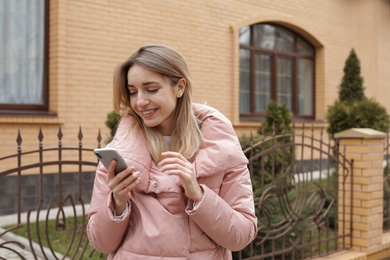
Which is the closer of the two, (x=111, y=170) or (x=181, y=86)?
(x=111, y=170)

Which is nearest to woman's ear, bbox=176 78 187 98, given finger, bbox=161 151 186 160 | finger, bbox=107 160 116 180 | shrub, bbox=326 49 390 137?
finger, bbox=161 151 186 160

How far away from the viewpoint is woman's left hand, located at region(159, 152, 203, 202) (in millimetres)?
1716

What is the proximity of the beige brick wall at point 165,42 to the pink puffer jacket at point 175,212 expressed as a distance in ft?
Result: 18.8

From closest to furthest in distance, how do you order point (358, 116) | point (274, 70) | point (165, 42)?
point (358, 116) → point (165, 42) → point (274, 70)

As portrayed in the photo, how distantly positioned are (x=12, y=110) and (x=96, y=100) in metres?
1.28

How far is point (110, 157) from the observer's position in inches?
66.3

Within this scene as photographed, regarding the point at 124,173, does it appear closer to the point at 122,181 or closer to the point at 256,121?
the point at 122,181

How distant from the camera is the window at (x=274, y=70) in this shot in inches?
463

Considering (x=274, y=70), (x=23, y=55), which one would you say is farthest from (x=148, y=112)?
(x=274, y=70)

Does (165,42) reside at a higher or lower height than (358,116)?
higher

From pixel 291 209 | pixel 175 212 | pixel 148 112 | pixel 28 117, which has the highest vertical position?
pixel 28 117

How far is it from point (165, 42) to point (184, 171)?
7.68 metres

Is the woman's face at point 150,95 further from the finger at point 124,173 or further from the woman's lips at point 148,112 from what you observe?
the finger at point 124,173

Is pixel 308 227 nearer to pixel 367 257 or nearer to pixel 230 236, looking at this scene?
pixel 367 257
